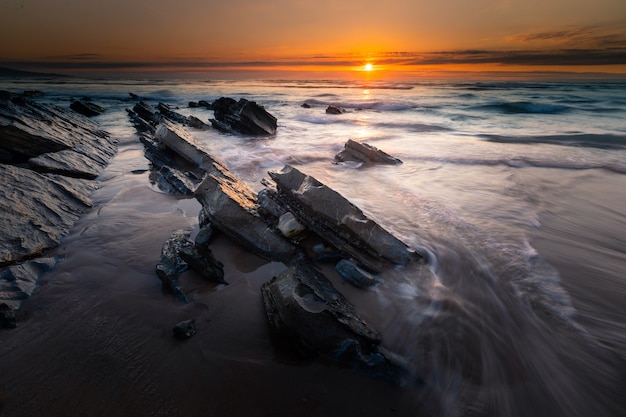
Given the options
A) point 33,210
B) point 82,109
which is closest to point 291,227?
point 33,210

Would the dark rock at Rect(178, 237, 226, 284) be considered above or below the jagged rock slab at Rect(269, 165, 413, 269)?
→ below

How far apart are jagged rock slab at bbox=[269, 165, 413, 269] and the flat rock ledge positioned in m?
4.03

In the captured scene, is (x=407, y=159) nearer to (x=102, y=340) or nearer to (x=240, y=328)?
(x=240, y=328)

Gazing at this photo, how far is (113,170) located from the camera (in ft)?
31.1

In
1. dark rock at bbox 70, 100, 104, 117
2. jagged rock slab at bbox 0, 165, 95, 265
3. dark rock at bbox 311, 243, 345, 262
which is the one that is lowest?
dark rock at bbox 70, 100, 104, 117

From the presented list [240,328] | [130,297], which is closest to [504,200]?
[240,328]

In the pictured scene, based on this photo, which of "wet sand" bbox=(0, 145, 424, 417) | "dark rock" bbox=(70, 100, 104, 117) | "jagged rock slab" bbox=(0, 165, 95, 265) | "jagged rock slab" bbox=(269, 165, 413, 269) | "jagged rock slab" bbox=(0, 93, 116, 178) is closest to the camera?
"wet sand" bbox=(0, 145, 424, 417)

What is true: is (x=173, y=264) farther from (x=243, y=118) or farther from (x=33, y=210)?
(x=243, y=118)

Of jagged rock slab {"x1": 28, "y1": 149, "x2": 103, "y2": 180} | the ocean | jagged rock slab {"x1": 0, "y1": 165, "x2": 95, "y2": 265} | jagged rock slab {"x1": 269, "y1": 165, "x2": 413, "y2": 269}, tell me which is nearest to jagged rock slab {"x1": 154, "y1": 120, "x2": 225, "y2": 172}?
the ocean

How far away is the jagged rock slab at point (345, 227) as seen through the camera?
15.6ft

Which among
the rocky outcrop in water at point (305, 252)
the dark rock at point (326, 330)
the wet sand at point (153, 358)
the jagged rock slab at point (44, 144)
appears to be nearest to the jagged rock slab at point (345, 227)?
the rocky outcrop in water at point (305, 252)

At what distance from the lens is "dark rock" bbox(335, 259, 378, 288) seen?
4320mm

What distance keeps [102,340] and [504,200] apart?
8.87 m

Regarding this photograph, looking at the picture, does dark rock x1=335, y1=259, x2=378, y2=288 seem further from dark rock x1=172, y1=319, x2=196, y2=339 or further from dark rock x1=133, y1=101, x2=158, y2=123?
dark rock x1=133, y1=101, x2=158, y2=123
